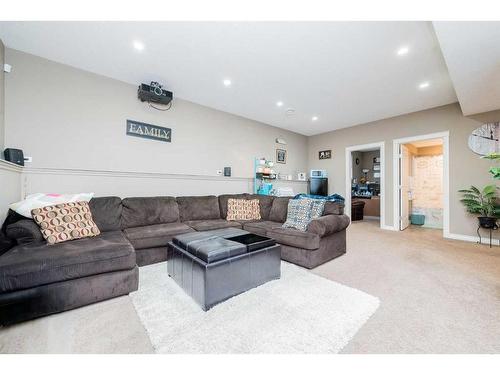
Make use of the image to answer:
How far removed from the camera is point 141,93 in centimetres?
311

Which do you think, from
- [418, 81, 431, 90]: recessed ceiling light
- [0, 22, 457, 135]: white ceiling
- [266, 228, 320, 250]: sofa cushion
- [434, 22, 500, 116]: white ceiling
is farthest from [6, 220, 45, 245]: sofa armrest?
[418, 81, 431, 90]: recessed ceiling light

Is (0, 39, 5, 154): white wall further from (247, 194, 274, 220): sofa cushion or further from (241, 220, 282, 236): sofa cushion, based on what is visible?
(247, 194, 274, 220): sofa cushion

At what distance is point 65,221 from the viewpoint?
2.02 metres

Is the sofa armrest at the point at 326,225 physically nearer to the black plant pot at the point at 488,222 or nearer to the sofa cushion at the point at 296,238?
the sofa cushion at the point at 296,238

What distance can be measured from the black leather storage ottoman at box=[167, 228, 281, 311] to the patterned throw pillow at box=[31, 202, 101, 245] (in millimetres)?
945

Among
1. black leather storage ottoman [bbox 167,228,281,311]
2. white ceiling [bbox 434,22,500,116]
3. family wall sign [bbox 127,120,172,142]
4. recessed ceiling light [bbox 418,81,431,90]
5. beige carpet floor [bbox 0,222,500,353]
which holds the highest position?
recessed ceiling light [bbox 418,81,431,90]

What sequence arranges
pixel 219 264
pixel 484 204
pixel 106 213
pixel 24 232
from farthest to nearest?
pixel 484 204 < pixel 106 213 < pixel 24 232 < pixel 219 264

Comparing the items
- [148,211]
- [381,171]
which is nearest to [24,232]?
[148,211]

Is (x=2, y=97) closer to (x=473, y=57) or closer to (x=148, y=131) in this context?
(x=148, y=131)

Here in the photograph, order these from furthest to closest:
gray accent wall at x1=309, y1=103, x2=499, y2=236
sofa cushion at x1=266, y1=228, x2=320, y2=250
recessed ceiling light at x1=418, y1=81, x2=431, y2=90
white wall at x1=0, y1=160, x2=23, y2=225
→ 1. gray accent wall at x1=309, y1=103, x2=499, y2=236
2. recessed ceiling light at x1=418, y1=81, x2=431, y2=90
3. sofa cushion at x1=266, y1=228, x2=320, y2=250
4. white wall at x1=0, y1=160, x2=23, y2=225

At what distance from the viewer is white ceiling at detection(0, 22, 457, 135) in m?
2.10

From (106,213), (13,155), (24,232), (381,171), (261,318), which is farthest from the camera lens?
A: (381,171)

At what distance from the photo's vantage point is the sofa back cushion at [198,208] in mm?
3273

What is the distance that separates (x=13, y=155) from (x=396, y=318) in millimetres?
4049
